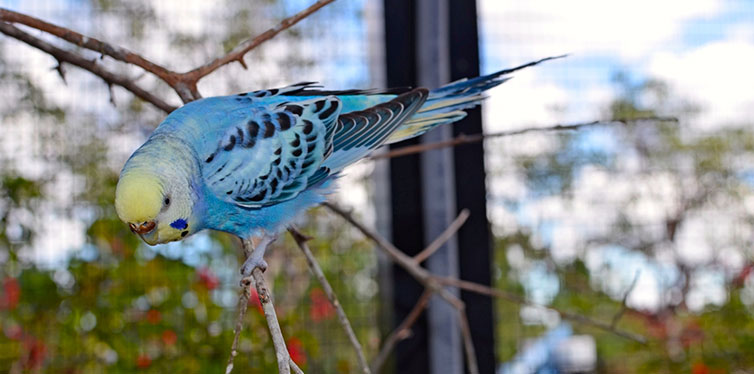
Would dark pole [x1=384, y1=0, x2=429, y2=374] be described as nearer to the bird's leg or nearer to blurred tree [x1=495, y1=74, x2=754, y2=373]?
blurred tree [x1=495, y1=74, x2=754, y2=373]

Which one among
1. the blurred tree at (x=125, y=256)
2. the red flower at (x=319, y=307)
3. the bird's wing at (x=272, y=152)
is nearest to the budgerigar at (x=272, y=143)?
the bird's wing at (x=272, y=152)

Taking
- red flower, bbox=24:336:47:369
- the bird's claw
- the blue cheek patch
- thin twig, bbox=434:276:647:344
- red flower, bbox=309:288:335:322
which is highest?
the blue cheek patch

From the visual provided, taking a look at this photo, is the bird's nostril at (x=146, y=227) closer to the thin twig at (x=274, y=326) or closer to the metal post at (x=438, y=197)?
the thin twig at (x=274, y=326)

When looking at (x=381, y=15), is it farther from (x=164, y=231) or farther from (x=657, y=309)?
(x=657, y=309)

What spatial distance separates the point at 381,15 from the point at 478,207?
1.26 feet

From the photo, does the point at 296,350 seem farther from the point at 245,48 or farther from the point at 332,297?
the point at 245,48

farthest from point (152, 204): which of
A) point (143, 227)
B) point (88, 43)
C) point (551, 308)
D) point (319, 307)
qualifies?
point (319, 307)

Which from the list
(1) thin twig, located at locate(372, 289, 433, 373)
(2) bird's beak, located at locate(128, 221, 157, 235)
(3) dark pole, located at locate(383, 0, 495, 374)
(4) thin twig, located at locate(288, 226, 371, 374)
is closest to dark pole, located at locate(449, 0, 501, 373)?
(3) dark pole, located at locate(383, 0, 495, 374)

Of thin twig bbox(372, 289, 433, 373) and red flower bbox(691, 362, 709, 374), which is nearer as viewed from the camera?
thin twig bbox(372, 289, 433, 373)

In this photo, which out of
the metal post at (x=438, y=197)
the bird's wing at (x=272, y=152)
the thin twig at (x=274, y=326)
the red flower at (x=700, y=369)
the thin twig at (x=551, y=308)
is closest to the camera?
the thin twig at (x=274, y=326)

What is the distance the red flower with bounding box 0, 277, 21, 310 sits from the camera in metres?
1.27

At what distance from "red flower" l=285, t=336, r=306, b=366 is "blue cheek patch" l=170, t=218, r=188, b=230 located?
56cm

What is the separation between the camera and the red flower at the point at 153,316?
3.94 feet

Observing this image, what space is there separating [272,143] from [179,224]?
6.9 inches
